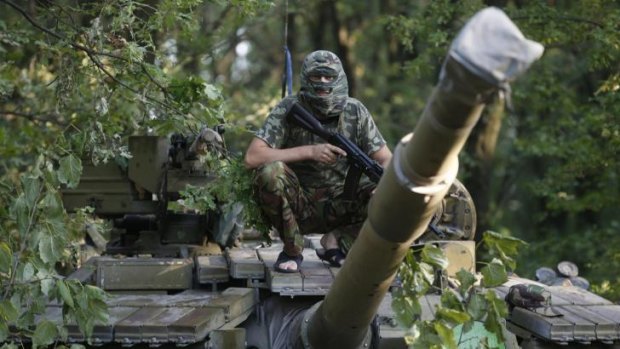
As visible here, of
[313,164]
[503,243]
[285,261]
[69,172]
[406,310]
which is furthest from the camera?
[313,164]

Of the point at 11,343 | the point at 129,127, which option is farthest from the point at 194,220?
the point at 11,343

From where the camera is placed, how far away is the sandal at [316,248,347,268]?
366 inches

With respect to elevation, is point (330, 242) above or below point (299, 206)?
below

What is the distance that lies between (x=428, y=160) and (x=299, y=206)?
139 inches

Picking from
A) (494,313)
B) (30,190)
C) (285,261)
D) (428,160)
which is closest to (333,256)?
(285,261)

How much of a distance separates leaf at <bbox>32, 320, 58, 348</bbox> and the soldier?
1824 mm

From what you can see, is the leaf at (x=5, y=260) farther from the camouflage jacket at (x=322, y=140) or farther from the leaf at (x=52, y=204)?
the camouflage jacket at (x=322, y=140)

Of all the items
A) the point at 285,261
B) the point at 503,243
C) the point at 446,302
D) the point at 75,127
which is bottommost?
the point at 285,261

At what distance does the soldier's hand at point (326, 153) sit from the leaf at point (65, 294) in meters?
2.01

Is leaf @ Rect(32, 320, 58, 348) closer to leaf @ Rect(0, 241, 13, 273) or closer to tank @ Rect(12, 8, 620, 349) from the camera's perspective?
tank @ Rect(12, 8, 620, 349)

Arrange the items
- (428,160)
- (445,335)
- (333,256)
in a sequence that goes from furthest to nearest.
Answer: (333,256) → (445,335) → (428,160)

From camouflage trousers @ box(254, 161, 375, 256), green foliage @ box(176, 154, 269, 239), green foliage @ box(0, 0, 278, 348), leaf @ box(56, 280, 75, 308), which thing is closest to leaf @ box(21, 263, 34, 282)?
green foliage @ box(0, 0, 278, 348)

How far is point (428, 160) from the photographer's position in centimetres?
556

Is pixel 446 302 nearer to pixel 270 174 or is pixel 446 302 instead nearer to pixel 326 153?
pixel 326 153
